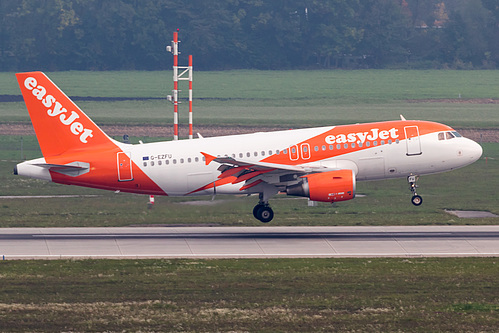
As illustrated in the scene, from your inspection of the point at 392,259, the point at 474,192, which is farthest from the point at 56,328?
the point at 474,192

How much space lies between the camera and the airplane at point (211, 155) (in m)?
47.3

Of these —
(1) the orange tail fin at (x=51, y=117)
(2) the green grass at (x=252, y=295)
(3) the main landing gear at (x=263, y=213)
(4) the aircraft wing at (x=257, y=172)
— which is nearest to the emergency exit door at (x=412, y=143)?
(4) the aircraft wing at (x=257, y=172)

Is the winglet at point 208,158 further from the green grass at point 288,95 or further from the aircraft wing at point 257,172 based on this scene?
the green grass at point 288,95

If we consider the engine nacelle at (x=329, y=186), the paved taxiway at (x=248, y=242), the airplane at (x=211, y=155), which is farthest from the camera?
the airplane at (x=211, y=155)

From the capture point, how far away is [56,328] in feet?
95.3

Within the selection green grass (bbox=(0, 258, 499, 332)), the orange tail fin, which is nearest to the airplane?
the orange tail fin

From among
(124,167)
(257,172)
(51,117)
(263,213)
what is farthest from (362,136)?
(51,117)

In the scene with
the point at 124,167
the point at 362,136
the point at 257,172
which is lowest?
the point at 257,172

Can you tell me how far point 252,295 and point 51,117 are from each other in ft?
61.1

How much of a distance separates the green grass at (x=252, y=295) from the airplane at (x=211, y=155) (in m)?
8.52

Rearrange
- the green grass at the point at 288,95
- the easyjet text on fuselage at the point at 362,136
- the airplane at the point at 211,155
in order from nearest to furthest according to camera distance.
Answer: the airplane at the point at 211,155
the easyjet text on fuselage at the point at 362,136
the green grass at the point at 288,95

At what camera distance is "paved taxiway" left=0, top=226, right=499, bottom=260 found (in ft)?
139

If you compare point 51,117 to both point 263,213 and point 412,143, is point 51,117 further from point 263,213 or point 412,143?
point 412,143

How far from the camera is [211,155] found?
47.8 metres
